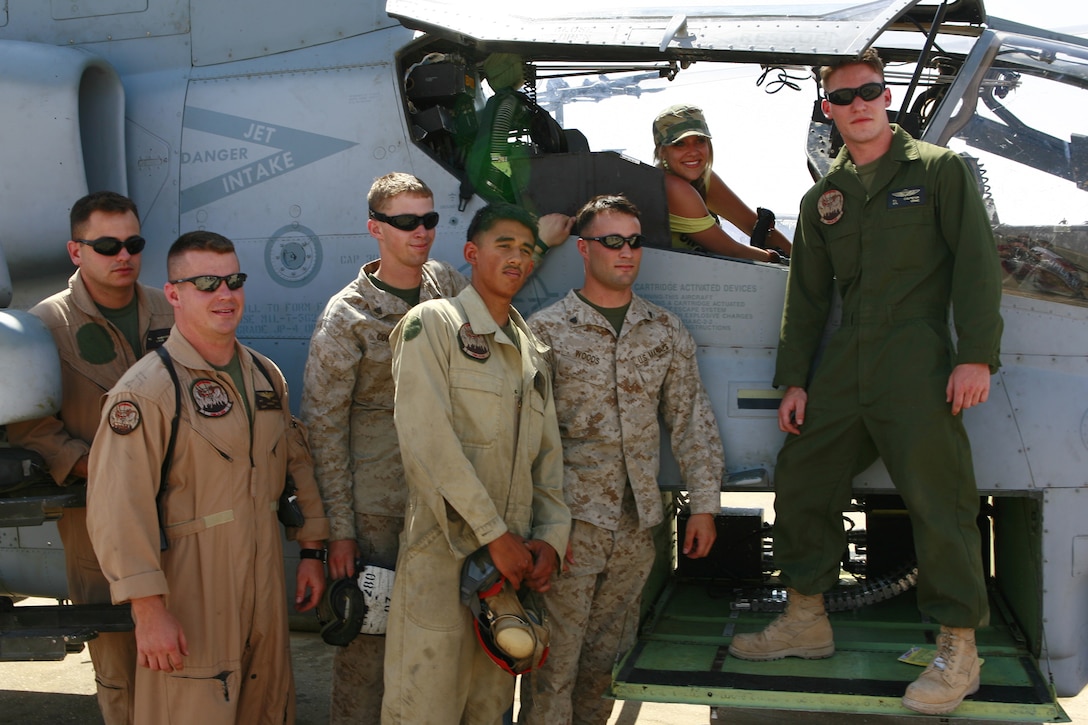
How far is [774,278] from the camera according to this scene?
3514 millimetres

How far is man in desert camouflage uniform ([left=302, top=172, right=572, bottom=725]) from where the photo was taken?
127 inches

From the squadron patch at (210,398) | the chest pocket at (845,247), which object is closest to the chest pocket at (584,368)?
the chest pocket at (845,247)

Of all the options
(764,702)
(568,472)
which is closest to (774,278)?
(568,472)

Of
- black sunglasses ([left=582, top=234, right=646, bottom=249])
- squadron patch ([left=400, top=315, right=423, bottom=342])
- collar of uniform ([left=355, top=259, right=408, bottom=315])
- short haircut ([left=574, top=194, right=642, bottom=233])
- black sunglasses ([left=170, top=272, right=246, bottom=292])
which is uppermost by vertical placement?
short haircut ([left=574, top=194, right=642, bottom=233])

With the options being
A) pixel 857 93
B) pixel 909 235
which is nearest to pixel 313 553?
pixel 909 235

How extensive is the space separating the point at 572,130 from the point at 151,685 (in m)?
3.06

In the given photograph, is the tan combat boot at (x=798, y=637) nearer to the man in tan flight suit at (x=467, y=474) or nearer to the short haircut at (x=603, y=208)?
the man in tan flight suit at (x=467, y=474)

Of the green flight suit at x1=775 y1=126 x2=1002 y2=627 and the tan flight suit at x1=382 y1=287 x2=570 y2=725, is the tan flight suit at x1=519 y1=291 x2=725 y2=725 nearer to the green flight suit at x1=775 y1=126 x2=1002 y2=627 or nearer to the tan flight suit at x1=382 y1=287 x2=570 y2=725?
the tan flight suit at x1=382 y1=287 x2=570 y2=725

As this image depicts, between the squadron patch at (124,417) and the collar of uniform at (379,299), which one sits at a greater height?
the collar of uniform at (379,299)

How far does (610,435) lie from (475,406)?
537mm

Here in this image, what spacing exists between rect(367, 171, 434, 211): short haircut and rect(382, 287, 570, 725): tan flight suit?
1.46ft

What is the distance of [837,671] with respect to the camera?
10.4 feet

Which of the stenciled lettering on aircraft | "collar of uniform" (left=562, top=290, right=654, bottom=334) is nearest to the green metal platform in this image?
"collar of uniform" (left=562, top=290, right=654, bottom=334)

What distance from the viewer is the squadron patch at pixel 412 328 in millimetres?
2910
